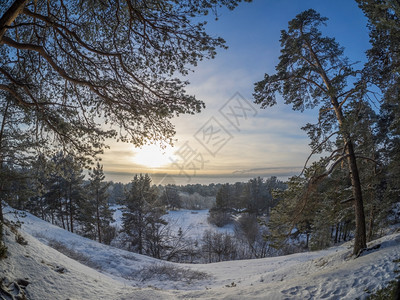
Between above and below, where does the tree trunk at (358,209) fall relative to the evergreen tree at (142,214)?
above

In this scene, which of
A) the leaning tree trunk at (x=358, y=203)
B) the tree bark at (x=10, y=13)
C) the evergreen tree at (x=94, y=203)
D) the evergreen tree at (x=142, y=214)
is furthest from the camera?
the evergreen tree at (x=94, y=203)

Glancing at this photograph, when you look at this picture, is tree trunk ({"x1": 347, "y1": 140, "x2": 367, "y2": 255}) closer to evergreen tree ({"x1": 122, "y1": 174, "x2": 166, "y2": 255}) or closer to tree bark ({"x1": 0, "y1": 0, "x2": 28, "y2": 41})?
tree bark ({"x1": 0, "y1": 0, "x2": 28, "y2": 41})

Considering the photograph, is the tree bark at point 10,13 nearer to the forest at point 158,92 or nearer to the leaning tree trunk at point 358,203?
the forest at point 158,92

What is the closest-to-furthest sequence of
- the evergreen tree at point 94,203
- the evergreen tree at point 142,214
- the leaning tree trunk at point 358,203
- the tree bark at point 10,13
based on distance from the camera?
1. the tree bark at point 10,13
2. the leaning tree trunk at point 358,203
3. the evergreen tree at point 142,214
4. the evergreen tree at point 94,203

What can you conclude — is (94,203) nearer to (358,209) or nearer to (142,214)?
(142,214)

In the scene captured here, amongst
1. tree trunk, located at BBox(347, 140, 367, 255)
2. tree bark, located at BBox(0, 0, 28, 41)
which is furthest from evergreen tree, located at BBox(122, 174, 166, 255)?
tree bark, located at BBox(0, 0, 28, 41)

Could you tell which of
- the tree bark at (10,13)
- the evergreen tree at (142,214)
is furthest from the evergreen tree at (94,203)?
the tree bark at (10,13)

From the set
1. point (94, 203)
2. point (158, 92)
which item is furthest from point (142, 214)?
point (158, 92)

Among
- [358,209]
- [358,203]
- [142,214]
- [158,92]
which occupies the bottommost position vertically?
[142,214]

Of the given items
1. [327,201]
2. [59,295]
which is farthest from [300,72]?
[59,295]

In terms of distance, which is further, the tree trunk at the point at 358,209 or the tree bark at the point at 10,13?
the tree trunk at the point at 358,209

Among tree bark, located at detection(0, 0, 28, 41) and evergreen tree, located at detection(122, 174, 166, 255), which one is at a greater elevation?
tree bark, located at detection(0, 0, 28, 41)

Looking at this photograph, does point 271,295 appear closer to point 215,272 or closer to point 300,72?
point 300,72

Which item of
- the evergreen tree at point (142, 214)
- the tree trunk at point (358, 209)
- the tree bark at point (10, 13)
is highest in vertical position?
the tree bark at point (10, 13)
